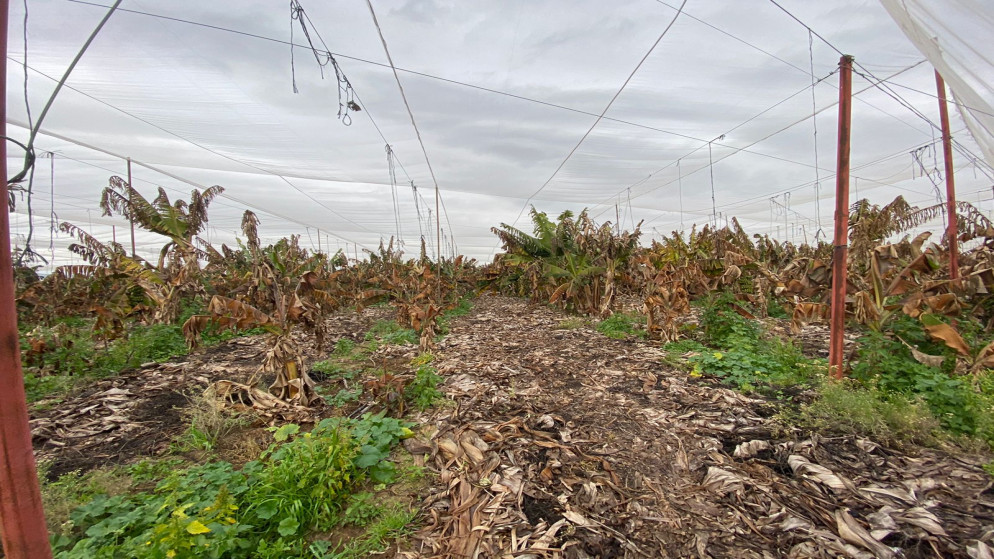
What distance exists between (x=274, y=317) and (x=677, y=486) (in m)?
4.49

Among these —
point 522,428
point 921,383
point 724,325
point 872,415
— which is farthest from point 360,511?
point 724,325

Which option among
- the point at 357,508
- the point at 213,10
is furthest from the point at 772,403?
the point at 213,10

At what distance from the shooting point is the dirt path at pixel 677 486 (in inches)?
83.0

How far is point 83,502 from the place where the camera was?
2564 mm

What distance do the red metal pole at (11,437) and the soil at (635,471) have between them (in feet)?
5.15

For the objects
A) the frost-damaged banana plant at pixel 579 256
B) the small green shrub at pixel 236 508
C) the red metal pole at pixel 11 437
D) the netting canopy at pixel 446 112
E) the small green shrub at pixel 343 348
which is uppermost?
the netting canopy at pixel 446 112

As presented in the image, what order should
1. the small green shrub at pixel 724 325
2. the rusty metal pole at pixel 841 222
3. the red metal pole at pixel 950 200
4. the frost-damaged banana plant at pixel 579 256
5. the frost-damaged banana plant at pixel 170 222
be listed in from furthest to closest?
the frost-damaged banana plant at pixel 579 256
the frost-damaged banana plant at pixel 170 222
the small green shrub at pixel 724 325
the red metal pole at pixel 950 200
the rusty metal pole at pixel 841 222

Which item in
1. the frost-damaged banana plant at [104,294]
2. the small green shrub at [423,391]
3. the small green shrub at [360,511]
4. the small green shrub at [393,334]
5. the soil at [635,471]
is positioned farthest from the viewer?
the small green shrub at [393,334]

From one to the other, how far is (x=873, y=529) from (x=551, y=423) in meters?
2.16

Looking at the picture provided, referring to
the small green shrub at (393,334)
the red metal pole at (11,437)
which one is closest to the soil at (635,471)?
the red metal pole at (11,437)

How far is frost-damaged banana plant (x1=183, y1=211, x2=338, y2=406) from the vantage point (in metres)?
4.27

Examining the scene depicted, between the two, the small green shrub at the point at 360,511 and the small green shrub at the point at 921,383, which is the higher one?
the small green shrub at the point at 921,383

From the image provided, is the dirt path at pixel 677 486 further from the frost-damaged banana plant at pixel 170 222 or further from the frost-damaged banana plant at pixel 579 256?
the frost-damaged banana plant at pixel 170 222

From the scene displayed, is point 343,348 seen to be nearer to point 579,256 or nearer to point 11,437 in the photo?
point 579,256
